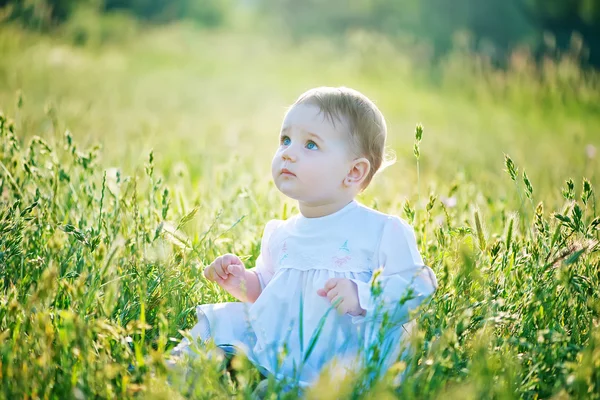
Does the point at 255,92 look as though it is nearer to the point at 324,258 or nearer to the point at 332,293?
the point at 324,258

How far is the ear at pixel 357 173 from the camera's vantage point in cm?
220

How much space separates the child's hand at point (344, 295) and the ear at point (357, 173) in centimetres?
38

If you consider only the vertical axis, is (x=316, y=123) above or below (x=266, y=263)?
above

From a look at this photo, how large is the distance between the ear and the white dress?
8 cm

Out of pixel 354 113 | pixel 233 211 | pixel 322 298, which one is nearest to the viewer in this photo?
pixel 322 298

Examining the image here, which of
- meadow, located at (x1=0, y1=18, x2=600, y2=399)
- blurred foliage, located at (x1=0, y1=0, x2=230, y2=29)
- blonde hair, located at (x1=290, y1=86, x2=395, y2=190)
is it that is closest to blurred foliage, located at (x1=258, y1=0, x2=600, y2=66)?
blurred foliage, located at (x1=0, y1=0, x2=230, y2=29)

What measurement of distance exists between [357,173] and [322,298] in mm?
441

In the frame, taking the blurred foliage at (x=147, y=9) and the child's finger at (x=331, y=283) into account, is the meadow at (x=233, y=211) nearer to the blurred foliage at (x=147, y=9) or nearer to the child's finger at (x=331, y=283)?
the child's finger at (x=331, y=283)

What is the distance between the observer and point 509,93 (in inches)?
394

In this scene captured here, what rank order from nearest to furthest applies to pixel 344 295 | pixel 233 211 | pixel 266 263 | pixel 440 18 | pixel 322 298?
pixel 344 295
pixel 322 298
pixel 266 263
pixel 233 211
pixel 440 18

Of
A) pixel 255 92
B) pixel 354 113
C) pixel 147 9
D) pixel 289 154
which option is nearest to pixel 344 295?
pixel 289 154

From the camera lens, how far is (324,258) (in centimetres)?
213

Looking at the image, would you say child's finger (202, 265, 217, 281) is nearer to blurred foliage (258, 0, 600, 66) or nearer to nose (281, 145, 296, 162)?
nose (281, 145, 296, 162)

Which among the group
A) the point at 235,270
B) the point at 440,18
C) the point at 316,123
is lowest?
the point at 235,270
